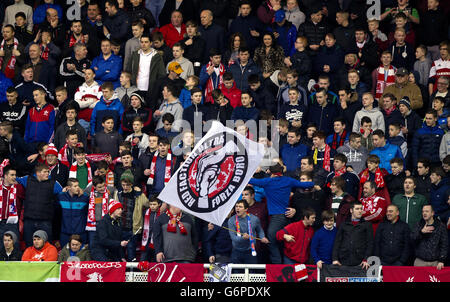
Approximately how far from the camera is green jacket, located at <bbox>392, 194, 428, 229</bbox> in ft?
58.6

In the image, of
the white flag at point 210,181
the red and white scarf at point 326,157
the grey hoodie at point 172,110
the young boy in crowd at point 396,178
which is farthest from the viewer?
the grey hoodie at point 172,110

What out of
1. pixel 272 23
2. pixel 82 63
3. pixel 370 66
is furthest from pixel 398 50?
pixel 82 63

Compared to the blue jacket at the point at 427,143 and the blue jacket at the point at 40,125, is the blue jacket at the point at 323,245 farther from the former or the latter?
the blue jacket at the point at 40,125

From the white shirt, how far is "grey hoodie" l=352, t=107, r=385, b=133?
13.9ft

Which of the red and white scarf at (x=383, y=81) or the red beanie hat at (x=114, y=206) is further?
the red and white scarf at (x=383, y=81)

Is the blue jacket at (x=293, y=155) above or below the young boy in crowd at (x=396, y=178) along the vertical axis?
above

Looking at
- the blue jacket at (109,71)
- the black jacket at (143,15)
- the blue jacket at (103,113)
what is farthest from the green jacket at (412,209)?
the black jacket at (143,15)

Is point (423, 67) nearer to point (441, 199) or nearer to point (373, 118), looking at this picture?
point (373, 118)

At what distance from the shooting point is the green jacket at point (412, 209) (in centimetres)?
1788

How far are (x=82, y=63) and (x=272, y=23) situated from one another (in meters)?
3.82

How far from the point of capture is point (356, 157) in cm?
1906

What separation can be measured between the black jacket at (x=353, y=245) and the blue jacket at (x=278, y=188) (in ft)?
3.65

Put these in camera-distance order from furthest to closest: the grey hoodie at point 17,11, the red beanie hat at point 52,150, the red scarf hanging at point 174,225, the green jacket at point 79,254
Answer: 1. the grey hoodie at point 17,11
2. the red beanie hat at point 52,150
3. the green jacket at point 79,254
4. the red scarf hanging at point 174,225

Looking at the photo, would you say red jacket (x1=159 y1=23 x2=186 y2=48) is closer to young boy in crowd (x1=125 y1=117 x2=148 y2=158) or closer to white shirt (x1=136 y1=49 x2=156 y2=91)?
white shirt (x1=136 y1=49 x2=156 y2=91)
